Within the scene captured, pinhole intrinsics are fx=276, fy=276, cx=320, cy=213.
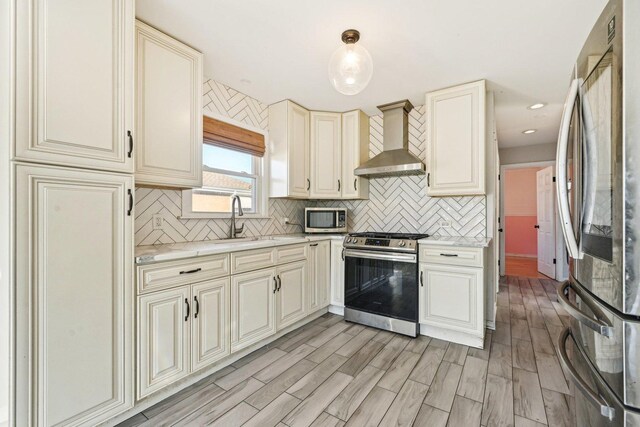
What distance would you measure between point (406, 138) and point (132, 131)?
2788 millimetres

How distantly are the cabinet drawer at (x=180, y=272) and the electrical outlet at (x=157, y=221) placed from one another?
639mm

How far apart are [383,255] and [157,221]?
2.07m

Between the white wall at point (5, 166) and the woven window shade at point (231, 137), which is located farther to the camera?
the woven window shade at point (231, 137)

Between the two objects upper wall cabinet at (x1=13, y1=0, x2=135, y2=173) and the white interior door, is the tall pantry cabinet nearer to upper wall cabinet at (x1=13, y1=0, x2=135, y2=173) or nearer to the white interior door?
upper wall cabinet at (x1=13, y1=0, x2=135, y2=173)

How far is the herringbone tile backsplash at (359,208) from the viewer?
2.31 meters

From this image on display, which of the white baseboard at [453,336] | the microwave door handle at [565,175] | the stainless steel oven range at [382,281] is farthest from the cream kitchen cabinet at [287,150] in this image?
the microwave door handle at [565,175]

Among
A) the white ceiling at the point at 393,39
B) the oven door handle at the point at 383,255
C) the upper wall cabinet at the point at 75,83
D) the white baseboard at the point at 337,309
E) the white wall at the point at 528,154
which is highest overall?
the white ceiling at the point at 393,39

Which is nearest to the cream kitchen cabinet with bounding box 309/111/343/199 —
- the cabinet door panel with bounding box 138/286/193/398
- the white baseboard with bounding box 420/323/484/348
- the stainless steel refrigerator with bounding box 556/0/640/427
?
the white baseboard with bounding box 420/323/484/348

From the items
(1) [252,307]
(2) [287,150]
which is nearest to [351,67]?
(2) [287,150]

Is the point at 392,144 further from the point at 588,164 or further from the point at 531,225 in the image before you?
the point at 531,225

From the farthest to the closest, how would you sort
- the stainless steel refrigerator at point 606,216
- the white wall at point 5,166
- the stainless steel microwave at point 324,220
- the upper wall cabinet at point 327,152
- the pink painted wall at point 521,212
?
the pink painted wall at point 521,212, the stainless steel microwave at point 324,220, the upper wall cabinet at point 327,152, the white wall at point 5,166, the stainless steel refrigerator at point 606,216

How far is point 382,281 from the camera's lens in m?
2.83

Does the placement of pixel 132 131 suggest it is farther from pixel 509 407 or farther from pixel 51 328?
pixel 509 407

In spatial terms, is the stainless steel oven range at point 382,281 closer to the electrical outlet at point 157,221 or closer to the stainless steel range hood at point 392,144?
the stainless steel range hood at point 392,144
